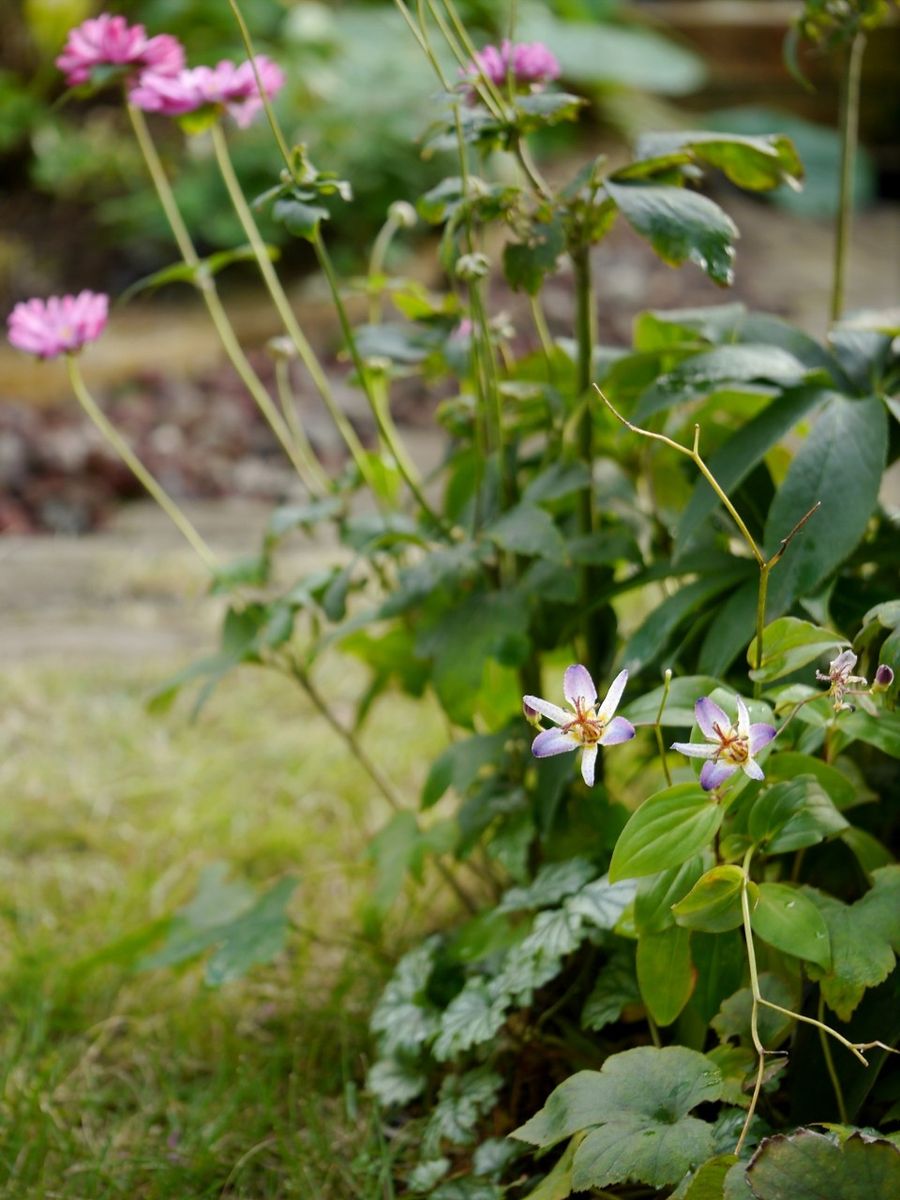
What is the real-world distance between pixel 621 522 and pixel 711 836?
0.49 metres

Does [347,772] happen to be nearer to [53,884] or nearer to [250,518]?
[53,884]

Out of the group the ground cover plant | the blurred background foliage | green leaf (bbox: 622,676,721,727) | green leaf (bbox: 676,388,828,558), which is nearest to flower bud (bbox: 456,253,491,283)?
the ground cover plant

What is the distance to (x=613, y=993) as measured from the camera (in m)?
0.94

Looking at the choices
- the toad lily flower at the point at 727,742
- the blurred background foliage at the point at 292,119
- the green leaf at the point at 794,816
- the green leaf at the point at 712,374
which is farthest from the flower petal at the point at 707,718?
the blurred background foliage at the point at 292,119

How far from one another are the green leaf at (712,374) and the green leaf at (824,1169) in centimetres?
50

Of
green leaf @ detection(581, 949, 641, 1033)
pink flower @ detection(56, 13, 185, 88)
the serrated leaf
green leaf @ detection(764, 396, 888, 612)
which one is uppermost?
pink flower @ detection(56, 13, 185, 88)

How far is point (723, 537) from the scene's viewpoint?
1.09 m

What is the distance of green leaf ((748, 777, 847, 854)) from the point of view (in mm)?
785

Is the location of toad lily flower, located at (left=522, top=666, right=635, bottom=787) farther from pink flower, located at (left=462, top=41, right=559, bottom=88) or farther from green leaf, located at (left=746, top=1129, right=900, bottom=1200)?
pink flower, located at (left=462, top=41, right=559, bottom=88)

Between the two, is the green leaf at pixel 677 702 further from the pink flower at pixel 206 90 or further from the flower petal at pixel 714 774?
the pink flower at pixel 206 90

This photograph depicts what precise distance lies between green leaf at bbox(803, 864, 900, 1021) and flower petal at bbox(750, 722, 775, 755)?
0.53 feet

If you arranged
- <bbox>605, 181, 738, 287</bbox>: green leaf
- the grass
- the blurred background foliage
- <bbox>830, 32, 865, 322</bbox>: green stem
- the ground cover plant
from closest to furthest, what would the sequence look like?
the ground cover plant, <bbox>605, 181, 738, 287</bbox>: green leaf, the grass, <bbox>830, 32, 865, 322</bbox>: green stem, the blurred background foliage

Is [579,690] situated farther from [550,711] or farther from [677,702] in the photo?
[677,702]

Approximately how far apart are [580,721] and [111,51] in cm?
75
